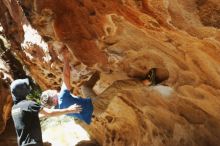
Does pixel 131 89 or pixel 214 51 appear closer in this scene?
pixel 214 51

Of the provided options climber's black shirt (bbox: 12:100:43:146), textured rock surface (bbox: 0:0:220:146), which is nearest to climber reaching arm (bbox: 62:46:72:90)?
textured rock surface (bbox: 0:0:220:146)

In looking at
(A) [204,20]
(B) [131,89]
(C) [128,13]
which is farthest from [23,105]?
(B) [131,89]

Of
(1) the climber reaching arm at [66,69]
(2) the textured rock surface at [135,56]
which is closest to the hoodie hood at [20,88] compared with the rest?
(1) the climber reaching arm at [66,69]

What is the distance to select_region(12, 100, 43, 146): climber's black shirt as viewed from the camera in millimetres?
4695

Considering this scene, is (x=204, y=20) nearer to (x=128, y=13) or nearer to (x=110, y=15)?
(x=128, y=13)

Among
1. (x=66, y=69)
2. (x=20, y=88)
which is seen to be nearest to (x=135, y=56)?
(x=66, y=69)

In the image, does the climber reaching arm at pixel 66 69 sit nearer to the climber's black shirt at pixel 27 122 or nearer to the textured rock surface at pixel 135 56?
the textured rock surface at pixel 135 56

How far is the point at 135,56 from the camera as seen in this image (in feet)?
21.4

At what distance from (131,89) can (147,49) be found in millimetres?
1081

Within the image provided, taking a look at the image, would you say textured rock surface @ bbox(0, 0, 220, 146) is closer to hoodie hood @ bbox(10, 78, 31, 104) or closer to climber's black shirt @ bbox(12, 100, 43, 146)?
hoodie hood @ bbox(10, 78, 31, 104)

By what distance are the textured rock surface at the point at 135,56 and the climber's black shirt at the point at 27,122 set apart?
1804mm

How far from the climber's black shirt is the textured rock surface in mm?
1804

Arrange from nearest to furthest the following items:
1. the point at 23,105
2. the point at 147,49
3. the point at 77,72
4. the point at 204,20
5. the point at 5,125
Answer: the point at 204,20 < the point at 23,105 < the point at 147,49 < the point at 77,72 < the point at 5,125

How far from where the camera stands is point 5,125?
10.8 metres
